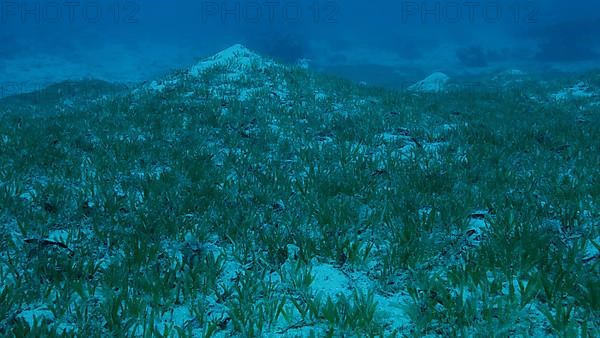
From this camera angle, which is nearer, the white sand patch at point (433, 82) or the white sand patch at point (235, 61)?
the white sand patch at point (235, 61)

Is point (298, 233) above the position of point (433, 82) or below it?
below

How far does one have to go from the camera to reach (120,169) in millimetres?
6695

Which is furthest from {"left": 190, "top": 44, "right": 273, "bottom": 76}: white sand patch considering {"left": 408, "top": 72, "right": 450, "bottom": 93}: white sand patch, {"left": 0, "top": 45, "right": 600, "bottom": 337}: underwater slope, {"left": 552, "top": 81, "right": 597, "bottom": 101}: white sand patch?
{"left": 408, "top": 72, "right": 450, "bottom": 93}: white sand patch

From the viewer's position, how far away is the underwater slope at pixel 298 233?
9.83ft

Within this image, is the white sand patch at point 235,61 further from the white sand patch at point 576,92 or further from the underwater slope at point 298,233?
the white sand patch at point 576,92

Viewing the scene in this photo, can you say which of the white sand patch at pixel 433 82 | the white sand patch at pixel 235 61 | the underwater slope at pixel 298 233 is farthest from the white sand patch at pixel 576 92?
the white sand patch at pixel 235 61

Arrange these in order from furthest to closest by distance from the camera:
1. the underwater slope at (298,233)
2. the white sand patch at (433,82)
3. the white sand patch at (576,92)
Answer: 1. the white sand patch at (433,82)
2. the white sand patch at (576,92)
3. the underwater slope at (298,233)

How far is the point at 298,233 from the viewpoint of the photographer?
4.29 meters

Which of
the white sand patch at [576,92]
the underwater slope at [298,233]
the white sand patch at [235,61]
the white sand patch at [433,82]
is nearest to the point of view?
the underwater slope at [298,233]

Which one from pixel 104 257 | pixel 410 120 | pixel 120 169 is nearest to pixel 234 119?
pixel 120 169

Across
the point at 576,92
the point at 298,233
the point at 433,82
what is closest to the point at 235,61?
the point at 298,233

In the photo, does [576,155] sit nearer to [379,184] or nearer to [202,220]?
[379,184]

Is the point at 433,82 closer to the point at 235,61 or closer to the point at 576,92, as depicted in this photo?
the point at 576,92

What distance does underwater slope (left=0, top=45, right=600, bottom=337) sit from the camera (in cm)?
300
